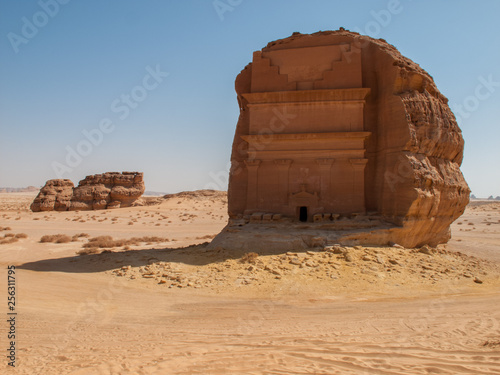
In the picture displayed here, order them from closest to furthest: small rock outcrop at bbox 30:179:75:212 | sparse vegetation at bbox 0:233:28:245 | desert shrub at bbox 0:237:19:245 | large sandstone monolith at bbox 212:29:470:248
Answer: large sandstone monolith at bbox 212:29:470:248 → desert shrub at bbox 0:237:19:245 → sparse vegetation at bbox 0:233:28:245 → small rock outcrop at bbox 30:179:75:212

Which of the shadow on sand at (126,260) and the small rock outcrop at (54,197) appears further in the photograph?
the small rock outcrop at (54,197)

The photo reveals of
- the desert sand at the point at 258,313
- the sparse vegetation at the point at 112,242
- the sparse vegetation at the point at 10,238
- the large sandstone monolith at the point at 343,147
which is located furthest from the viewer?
the sparse vegetation at the point at 10,238

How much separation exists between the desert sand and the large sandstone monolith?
6.06 ft

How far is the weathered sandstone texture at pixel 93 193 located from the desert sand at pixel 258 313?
27.4 meters

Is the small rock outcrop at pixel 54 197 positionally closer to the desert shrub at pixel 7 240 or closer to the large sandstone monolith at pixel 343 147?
the desert shrub at pixel 7 240

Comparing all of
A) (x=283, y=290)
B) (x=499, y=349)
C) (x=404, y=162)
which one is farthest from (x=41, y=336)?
(x=404, y=162)

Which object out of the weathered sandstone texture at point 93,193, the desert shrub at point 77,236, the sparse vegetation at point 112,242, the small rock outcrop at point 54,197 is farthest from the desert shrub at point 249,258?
the small rock outcrop at point 54,197

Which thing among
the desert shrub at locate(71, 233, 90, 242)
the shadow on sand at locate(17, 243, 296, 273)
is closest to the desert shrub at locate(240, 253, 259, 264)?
the shadow on sand at locate(17, 243, 296, 273)

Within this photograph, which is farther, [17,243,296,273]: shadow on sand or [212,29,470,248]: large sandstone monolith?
[212,29,470,248]: large sandstone monolith

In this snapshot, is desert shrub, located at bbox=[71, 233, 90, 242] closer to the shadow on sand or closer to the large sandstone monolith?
the shadow on sand

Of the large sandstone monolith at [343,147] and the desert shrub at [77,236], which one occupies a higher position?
the large sandstone monolith at [343,147]

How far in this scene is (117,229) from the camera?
28.7m

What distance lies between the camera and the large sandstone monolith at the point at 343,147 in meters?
12.8

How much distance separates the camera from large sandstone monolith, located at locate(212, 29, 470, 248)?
504 inches
